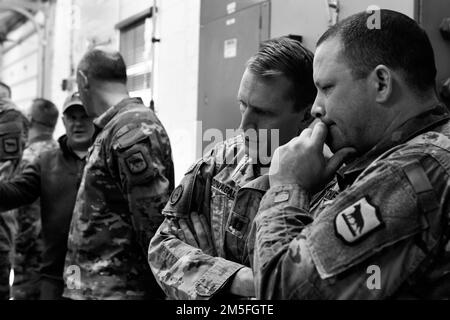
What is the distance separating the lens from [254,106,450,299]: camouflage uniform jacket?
2.52 ft

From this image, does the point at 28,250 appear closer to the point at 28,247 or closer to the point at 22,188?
the point at 28,247

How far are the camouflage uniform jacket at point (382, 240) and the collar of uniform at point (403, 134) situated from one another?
2 cm

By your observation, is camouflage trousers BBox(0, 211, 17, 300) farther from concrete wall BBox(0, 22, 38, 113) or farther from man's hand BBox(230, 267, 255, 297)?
concrete wall BBox(0, 22, 38, 113)

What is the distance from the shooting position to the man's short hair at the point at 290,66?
1236 mm

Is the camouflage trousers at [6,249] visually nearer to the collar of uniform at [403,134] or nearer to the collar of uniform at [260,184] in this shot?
the collar of uniform at [260,184]

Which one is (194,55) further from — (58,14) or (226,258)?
(58,14)

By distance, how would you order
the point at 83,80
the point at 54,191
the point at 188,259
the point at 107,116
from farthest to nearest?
the point at 54,191 → the point at 83,80 → the point at 107,116 → the point at 188,259

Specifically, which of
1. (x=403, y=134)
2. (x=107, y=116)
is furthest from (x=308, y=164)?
(x=107, y=116)

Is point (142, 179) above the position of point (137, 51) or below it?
below

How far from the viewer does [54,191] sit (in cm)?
247

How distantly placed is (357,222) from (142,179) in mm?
1114

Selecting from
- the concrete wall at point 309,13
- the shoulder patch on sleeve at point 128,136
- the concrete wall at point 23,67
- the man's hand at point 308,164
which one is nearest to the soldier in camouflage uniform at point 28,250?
the shoulder patch on sleeve at point 128,136

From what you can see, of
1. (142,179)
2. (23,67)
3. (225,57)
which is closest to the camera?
(142,179)
